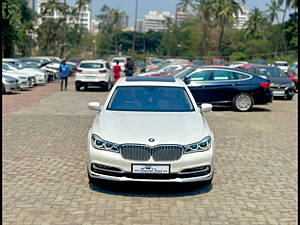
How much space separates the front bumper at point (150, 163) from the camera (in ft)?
20.7

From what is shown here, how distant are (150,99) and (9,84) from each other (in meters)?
15.4

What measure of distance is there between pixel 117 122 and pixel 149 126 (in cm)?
49

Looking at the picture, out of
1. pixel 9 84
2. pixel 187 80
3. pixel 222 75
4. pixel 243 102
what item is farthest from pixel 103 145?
pixel 9 84

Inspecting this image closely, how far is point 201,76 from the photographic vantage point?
55.8 feet

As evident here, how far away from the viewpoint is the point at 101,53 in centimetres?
9838

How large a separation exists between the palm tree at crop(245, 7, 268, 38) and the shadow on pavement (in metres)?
86.6

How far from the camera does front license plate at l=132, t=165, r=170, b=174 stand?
6305 millimetres

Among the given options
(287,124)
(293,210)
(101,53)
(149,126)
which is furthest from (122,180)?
(101,53)

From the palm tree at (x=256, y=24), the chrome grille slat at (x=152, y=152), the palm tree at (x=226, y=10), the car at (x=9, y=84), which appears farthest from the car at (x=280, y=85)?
the palm tree at (x=256, y=24)

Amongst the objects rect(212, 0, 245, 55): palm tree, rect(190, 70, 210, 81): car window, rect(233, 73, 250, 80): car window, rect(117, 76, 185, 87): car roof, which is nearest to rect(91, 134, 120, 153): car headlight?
rect(117, 76, 185, 87): car roof

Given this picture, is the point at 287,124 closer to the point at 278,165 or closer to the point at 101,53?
the point at 278,165

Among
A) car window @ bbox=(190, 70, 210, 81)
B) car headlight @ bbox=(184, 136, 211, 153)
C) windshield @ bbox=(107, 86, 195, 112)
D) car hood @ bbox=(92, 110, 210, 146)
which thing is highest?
windshield @ bbox=(107, 86, 195, 112)

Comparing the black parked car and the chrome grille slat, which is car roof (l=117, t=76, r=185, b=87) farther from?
the black parked car

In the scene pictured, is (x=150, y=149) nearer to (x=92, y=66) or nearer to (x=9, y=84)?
(x=9, y=84)
